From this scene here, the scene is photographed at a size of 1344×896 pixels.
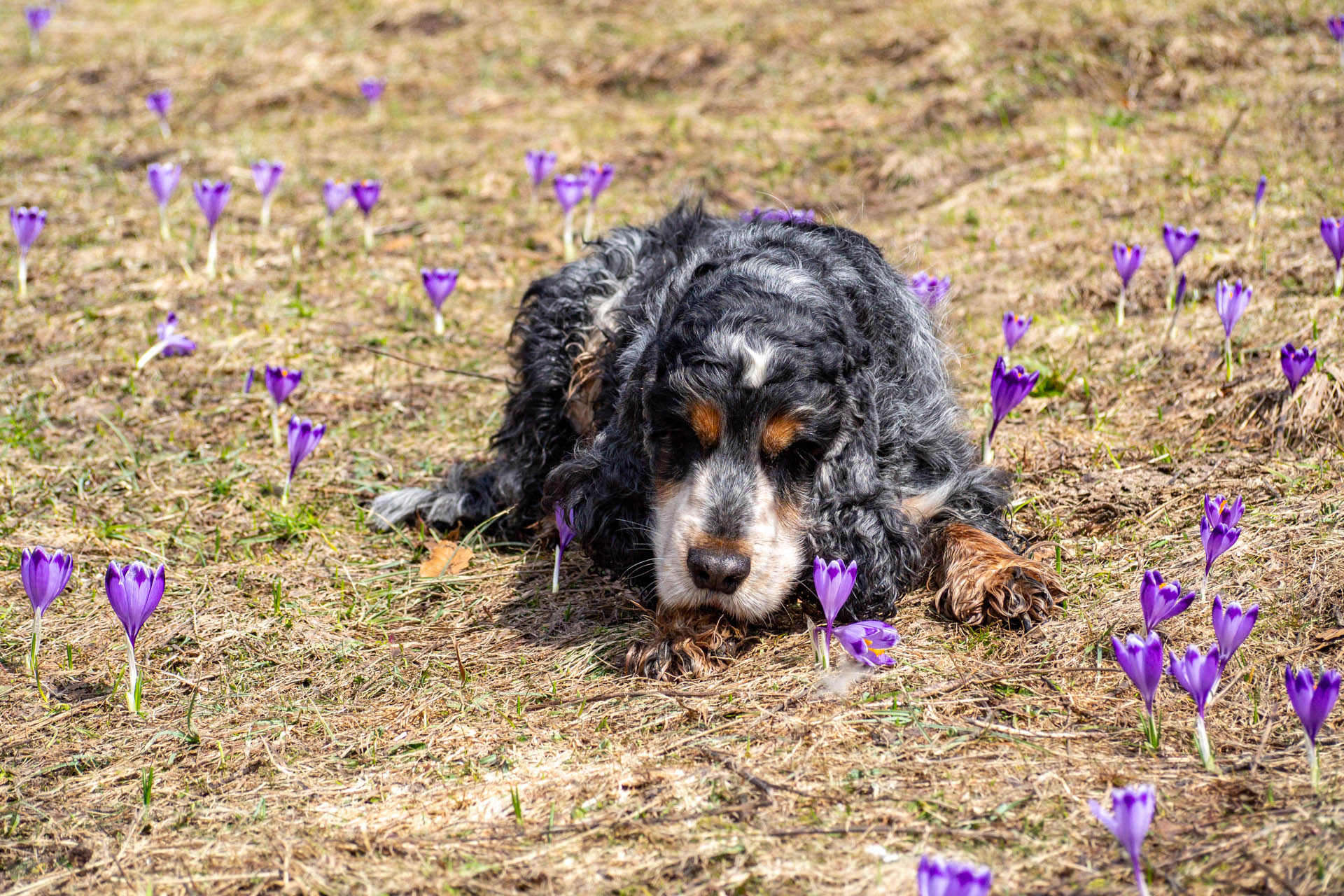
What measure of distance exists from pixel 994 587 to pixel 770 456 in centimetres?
89

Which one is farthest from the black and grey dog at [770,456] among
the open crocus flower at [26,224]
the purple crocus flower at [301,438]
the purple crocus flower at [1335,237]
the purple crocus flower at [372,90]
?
the purple crocus flower at [372,90]

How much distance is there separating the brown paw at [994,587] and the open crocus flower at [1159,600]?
643 millimetres

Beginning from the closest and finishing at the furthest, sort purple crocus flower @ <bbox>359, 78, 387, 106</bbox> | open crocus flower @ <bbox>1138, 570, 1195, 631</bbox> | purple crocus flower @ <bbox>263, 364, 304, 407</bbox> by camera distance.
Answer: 1. open crocus flower @ <bbox>1138, 570, 1195, 631</bbox>
2. purple crocus flower @ <bbox>263, 364, 304, 407</bbox>
3. purple crocus flower @ <bbox>359, 78, 387, 106</bbox>


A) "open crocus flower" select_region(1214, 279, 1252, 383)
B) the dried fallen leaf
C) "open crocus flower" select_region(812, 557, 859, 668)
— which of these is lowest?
the dried fallen leaf

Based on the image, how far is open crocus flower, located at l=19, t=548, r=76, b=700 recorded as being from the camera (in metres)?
3.73

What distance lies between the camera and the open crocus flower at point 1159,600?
3254mm

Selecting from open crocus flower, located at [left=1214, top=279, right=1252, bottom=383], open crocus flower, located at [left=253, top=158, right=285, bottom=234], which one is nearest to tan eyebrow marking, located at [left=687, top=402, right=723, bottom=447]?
open crocus flower, located at [left=1214, top=279, right=1252, bottom=383]

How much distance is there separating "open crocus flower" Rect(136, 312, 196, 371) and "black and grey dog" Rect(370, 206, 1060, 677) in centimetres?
186

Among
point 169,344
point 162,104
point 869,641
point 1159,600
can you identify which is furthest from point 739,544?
point 162,104

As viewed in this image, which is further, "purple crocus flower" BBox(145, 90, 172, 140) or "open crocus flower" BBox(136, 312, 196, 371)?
"purple crocus flower" BBox(145, 90, 172, 140)

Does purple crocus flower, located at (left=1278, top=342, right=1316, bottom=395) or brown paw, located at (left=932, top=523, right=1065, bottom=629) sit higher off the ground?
purple crocus flower, located at (left=1278, top=342, right=1316, bottom=395)

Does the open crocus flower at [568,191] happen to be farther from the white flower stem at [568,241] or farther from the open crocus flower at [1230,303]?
the open crocus flower at [1230,303]

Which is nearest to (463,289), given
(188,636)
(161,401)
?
(161,401)

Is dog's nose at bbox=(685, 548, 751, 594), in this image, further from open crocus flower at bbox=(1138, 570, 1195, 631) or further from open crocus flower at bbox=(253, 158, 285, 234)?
open crocus flower at bbox=(253, 158, 285, 234)
